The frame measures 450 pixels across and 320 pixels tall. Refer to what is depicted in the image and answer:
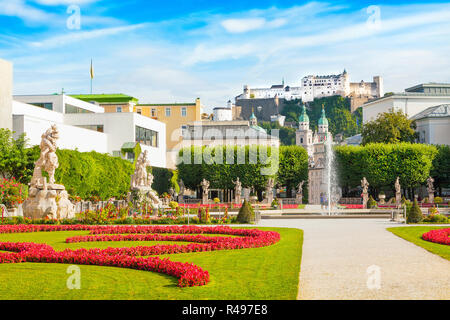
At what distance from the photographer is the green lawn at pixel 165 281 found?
9883 millimetres

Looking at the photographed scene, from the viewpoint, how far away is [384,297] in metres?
9.35

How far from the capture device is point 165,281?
1129 cm

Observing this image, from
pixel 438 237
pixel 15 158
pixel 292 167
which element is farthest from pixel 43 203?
pixel 292 167

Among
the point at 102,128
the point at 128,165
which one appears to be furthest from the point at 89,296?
the point at 102,128

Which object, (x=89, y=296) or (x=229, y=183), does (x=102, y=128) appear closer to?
(x=229, y=183)

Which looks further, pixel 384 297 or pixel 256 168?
pixel 256 168

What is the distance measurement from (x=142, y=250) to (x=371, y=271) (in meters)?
6.43

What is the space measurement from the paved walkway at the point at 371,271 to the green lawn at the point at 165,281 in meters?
0.43

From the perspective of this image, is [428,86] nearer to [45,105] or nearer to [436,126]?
[436,126]

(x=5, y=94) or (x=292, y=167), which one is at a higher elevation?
(x=5, y=94)

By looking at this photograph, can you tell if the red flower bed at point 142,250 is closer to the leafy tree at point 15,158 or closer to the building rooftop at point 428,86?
the leafy tree at point 15,158

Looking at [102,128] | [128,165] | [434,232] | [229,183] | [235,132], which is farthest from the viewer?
[235,132]
